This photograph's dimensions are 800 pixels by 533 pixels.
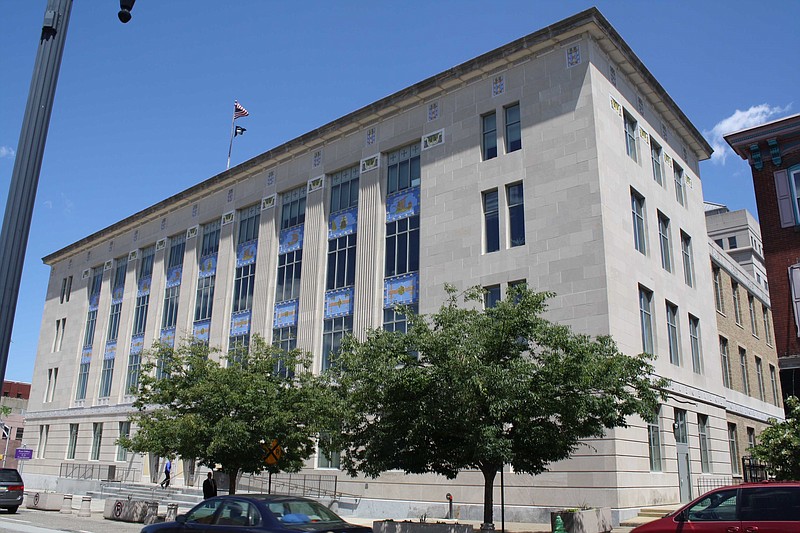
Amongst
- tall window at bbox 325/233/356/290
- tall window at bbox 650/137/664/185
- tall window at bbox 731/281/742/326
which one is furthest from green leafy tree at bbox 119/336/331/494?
tall window at bbox 731/281/742/326

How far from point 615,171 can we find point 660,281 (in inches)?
216

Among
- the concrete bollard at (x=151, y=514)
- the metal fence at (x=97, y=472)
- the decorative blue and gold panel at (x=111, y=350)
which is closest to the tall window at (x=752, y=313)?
the concrete bollard at (x=151, y=514)

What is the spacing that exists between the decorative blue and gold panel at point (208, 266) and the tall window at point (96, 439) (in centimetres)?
1373

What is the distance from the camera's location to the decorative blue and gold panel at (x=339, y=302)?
33.5 m

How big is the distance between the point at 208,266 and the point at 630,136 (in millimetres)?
25709

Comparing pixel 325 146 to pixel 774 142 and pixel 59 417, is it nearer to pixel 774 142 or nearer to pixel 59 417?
pixel 774 142

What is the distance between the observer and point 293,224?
125 ft

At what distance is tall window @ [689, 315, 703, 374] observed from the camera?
31958 millimetres

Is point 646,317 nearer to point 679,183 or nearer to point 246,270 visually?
point 679,183

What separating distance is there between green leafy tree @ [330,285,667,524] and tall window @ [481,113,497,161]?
1327cm

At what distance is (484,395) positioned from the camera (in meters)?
15.6

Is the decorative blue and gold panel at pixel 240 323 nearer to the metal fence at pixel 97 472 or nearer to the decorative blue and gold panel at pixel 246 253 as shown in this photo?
the decorative blue and gold panel at pixel 246 253

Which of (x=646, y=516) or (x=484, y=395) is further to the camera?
(x=646, y=516)

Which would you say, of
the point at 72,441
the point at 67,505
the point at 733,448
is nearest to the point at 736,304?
the point at 733,448
